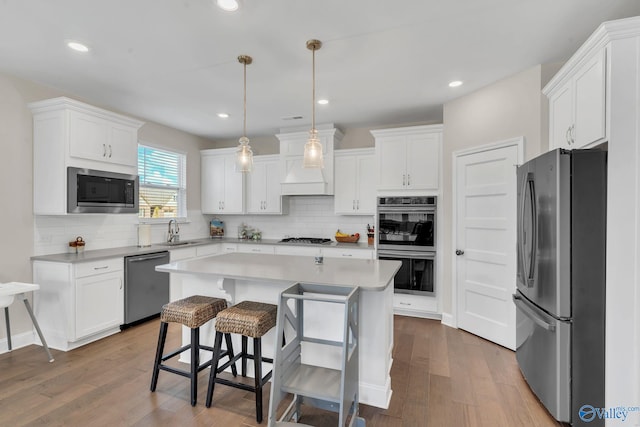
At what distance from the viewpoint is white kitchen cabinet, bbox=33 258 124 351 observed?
10.1 feet

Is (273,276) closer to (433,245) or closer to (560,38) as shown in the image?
(433,245)

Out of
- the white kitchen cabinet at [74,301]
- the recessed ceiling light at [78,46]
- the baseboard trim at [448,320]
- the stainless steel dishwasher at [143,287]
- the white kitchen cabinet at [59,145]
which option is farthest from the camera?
the baseboard trim at [448,320]

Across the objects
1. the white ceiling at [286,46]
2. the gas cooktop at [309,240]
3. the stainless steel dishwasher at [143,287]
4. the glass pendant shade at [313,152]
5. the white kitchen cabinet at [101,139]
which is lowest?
the stainless steel dishwasher at [143,287]

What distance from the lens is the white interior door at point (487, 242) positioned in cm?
317

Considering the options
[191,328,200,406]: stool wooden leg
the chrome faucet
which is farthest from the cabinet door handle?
the chrome faucet

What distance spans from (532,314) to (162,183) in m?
5.02

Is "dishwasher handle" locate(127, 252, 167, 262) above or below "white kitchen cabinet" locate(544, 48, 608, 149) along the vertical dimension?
below

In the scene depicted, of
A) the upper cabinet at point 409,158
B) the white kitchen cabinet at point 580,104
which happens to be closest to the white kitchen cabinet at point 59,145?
the upper cabinet at point 409,158

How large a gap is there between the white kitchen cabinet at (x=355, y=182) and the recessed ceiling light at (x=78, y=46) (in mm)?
3118

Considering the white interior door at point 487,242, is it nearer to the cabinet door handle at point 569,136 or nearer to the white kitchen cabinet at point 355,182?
the cabinet door handle at point 569,136

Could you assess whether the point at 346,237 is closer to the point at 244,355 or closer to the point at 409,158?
the point at 409,158

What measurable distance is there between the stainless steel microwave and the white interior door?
3980 mm

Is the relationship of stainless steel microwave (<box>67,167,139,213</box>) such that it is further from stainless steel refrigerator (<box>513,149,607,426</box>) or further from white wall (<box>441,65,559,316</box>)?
stainless steel refrigerator (<box>513,149,607,426</box>)

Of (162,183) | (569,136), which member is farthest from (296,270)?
(162,183)
